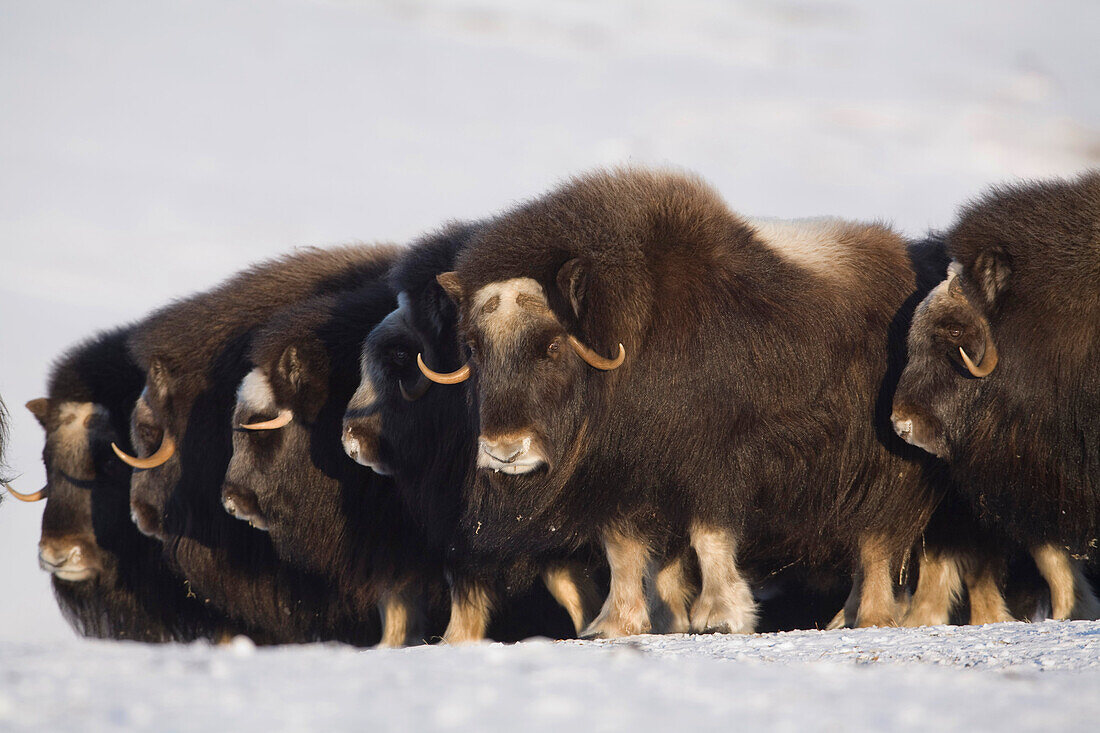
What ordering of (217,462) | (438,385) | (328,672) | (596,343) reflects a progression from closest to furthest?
(328,672) < (596,343) < (438,385) < (217,462)

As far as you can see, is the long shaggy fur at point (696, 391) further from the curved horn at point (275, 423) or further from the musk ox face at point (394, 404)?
the curved horn at point (275, 423)

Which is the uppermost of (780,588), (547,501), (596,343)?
(596,343)

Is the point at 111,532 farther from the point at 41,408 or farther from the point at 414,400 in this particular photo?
the point at 414,400

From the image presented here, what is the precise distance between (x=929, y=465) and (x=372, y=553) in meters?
2.36

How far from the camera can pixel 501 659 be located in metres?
2.49

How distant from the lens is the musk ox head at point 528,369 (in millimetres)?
4262

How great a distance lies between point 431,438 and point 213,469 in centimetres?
152

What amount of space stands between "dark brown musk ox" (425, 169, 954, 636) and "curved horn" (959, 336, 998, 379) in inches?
13.6

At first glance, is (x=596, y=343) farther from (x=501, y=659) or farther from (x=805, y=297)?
(x=501, y=659)

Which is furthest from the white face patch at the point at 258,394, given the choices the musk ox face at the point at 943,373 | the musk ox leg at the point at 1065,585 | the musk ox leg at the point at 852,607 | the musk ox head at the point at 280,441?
the musk ox leg at the point at 1065,585

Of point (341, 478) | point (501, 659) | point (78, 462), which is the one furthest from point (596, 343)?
point (78, 462)

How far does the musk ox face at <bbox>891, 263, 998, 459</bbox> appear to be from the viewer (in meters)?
4.48

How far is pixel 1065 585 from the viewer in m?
4.55

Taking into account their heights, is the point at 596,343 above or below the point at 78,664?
above
